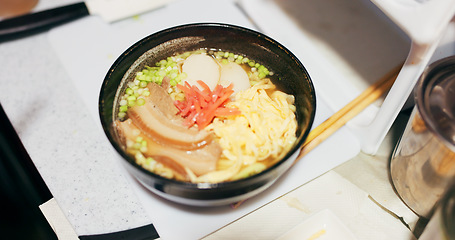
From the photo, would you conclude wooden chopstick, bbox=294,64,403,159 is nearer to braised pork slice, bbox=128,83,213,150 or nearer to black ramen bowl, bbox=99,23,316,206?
black ramen bowl, bbox=99,23,316,206

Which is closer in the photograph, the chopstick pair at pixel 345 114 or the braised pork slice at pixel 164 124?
the braised pork slice at pixel 164 124

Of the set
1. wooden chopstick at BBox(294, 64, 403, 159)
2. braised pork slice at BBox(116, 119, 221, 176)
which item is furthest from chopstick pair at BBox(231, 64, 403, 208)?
braised pork slice at BBox(116, 119, 221, 176)

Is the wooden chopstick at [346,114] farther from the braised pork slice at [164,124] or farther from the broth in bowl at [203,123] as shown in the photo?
the braised pork slice at [164,124]

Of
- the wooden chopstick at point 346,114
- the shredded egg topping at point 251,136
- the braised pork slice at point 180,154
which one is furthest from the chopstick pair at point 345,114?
the braised pork slice at point 180,154

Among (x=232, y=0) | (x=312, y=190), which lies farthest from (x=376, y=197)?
(x=232, y=0)

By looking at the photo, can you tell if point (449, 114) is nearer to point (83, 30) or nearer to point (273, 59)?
point (273, 59)

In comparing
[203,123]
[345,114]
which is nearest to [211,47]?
[203,123]
